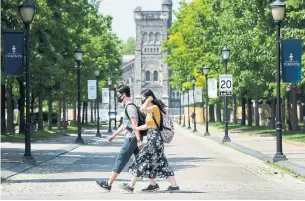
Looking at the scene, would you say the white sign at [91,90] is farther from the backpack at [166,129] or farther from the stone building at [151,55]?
the stone building at [151,55]

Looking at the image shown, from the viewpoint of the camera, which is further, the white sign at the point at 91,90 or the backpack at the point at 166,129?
the white sign at the point at 91,90

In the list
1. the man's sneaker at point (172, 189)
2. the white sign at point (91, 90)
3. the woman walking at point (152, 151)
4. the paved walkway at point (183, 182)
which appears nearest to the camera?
the paved walkway at point (183, 182)

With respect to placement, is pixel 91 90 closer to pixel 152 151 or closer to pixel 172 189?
pixel 172 189

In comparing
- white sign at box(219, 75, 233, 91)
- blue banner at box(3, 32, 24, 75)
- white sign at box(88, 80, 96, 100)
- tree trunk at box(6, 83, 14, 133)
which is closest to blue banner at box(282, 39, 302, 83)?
blue banner at box(3, 32, 24, 75)

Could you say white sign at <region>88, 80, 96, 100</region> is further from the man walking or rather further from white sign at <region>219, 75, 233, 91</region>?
the man walking

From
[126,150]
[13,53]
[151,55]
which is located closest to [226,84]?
[13,53]

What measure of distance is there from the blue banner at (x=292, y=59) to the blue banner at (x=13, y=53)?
26.2ft

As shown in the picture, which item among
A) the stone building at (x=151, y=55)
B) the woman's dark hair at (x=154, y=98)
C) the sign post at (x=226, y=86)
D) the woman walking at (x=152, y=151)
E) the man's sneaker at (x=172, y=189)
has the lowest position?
the man's sneaker at (x=172, y=189)

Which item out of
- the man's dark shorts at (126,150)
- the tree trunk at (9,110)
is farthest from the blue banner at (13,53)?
the tree trunk at (9,110)

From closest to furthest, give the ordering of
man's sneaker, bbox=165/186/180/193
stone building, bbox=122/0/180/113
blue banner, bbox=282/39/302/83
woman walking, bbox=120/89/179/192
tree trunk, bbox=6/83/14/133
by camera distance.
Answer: woman walking, bbox=120/89/179/192 → man's sneaker, bbox=165/186/180/193 → blue banner, bbox=282/39/302/83 → tree trunk, bbox=6/83/14/133 → stone building, bbox=122/0/180/113

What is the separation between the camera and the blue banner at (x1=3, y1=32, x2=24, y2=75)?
75.2ft

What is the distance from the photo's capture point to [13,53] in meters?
23.0

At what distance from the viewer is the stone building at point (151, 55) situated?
619ft

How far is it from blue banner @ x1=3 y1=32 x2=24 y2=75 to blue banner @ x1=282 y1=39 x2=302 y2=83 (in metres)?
7.98
